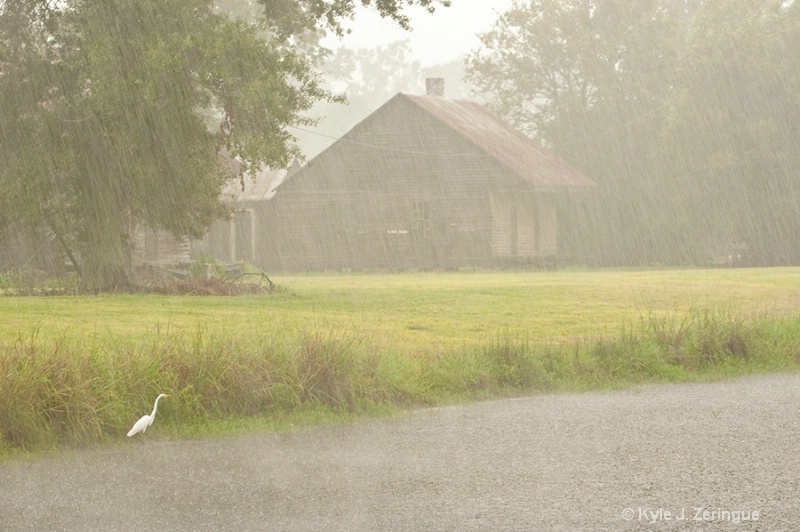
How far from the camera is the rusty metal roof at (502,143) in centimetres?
4141

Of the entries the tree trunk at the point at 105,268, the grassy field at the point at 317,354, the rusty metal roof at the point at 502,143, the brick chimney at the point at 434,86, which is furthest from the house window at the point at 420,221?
the grassy field at the point at 317,354

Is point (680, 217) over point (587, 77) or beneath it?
beneath

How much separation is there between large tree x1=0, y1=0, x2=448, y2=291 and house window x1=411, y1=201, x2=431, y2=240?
19.9 m

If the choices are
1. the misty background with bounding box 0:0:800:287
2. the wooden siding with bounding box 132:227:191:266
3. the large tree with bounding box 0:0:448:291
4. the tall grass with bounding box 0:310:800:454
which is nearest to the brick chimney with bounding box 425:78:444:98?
the misty background with bounding box 0:0:800:287

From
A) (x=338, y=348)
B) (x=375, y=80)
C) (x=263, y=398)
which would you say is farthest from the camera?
(x=375, y=80)

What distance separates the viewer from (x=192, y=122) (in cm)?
2003

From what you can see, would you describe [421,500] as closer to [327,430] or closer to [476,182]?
[327,430]

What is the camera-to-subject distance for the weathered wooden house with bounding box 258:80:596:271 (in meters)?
41.5

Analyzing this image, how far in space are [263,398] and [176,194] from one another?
37.7 feet

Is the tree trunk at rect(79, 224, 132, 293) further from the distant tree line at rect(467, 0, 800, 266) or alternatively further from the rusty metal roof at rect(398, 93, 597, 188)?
the distant tree line at rect(467, 0, 800, 266)

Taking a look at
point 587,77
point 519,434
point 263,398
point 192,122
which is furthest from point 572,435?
point 587,77

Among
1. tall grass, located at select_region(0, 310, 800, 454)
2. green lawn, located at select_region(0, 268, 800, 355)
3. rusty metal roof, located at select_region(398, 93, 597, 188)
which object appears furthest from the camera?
rusty metal roof, located at select_region(398, 93, 597, 188)

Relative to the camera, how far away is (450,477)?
302 inches

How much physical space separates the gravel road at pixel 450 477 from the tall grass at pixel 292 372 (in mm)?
535
